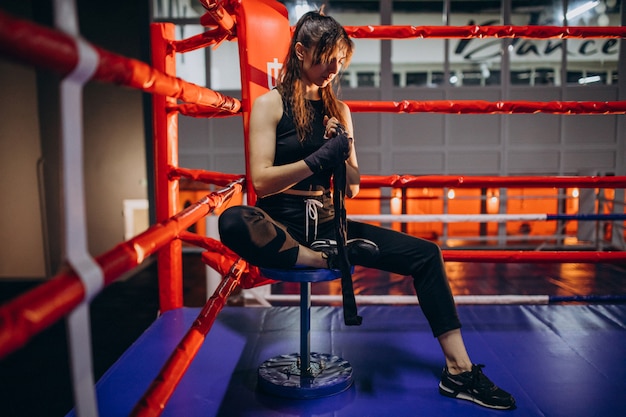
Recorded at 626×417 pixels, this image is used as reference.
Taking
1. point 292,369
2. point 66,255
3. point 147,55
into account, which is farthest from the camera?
point 147,55

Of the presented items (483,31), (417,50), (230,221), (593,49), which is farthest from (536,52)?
(230,221)

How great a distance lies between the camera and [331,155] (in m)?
1.21

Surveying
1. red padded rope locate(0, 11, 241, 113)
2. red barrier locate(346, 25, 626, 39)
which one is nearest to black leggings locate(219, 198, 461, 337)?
red padded rope locate(0, 11, 241, 113)

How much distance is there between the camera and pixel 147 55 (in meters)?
5.81

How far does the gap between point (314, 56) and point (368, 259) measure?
558 millimetres

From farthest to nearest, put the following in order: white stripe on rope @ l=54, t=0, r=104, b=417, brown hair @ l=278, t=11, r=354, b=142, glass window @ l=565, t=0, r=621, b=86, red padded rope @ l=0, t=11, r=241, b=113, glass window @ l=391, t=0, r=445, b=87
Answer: glass window @ l=391, t=0, r=445, b=87 → glass window @ l=565, t=0, r=621, b=86 → brown hair @ l=278, t=11, r=354, b=142 → white stripe on rope @ l=54, t=0, r=104, b=417 → red padded rope @ l=0, t=11, r=241, b=113

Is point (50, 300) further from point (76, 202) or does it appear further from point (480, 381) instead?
point (480, 381)

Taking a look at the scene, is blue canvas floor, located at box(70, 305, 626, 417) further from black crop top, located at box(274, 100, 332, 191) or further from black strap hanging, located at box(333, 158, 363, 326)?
black crop top, located at box(274, 100, 332, 191)

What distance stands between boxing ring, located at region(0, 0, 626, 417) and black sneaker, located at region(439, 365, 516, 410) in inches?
1.4

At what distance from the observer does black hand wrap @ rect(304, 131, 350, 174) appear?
1.21 m

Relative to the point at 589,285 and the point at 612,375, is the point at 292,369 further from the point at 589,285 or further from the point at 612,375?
the point at 589,285

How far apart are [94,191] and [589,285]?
4.94 m

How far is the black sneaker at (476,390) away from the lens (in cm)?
122

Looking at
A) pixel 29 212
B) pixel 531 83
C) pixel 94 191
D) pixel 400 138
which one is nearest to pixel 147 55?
pixel 94 191
